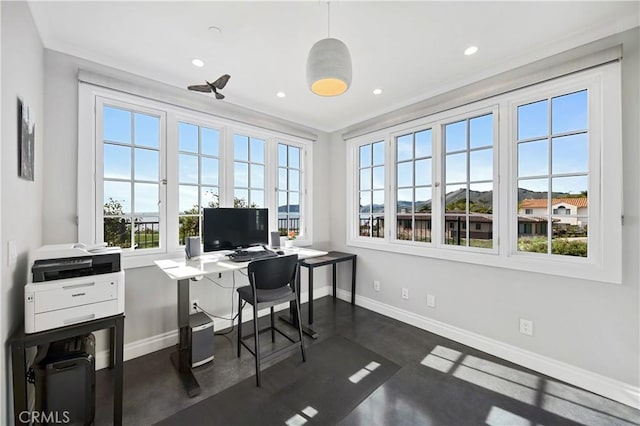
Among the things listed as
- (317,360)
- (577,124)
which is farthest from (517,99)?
(317,360)

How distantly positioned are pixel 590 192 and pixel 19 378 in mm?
3804

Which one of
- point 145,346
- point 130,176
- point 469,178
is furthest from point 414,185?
point 145,346

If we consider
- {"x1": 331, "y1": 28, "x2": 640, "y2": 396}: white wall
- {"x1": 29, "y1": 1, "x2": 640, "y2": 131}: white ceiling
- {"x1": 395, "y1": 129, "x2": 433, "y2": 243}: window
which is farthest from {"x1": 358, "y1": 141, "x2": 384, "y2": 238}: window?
{"x1": 29, "y1": 1, "x2": 640, "y2": 131}: white ceiling

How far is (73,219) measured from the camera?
83.7 inches

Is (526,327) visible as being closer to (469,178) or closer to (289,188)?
(469,178)

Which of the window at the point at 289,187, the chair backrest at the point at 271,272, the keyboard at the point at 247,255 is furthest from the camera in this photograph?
the window at the point at 289,187

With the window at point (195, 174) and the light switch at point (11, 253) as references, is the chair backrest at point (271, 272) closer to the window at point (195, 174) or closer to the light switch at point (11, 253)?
the window at point (195, 174)

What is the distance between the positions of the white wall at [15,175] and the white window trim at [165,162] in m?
0.31

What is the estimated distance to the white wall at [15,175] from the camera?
1.32 meters

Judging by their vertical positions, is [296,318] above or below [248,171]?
below

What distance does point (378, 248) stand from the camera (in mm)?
3406

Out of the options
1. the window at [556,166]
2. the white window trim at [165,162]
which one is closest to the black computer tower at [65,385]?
the white window trim at [165,162]

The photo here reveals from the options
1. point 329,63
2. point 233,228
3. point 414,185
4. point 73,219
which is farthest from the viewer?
point 414,185

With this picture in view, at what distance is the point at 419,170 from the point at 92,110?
10.7ft
